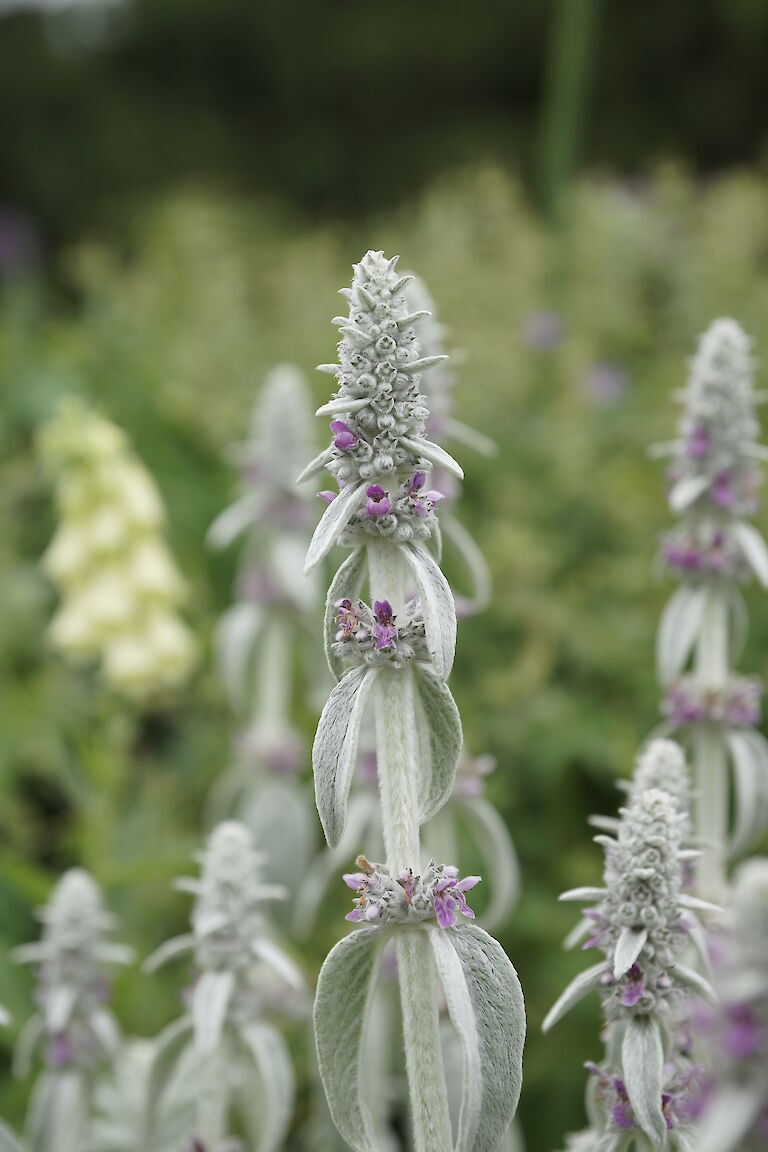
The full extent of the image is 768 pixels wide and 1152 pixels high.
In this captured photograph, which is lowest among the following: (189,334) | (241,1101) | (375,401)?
(241,1101)

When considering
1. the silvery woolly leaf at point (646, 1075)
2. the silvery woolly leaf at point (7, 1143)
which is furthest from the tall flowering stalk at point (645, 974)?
the silvery woolly leaf at point (7, 1143)

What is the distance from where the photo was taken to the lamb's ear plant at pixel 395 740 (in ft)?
4.42

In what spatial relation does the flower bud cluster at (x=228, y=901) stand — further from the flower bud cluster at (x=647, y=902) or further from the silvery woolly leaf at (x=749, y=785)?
the silvery woolly leaf at (x=749, y=785)

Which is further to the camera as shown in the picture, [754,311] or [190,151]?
[190,151]

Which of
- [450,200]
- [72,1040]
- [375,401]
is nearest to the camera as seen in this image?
[375,401]

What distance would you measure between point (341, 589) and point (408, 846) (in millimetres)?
278

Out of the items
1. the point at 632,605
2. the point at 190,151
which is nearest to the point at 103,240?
the point at 190,151

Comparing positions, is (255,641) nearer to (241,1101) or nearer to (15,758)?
(15,758)

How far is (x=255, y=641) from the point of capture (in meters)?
3.14

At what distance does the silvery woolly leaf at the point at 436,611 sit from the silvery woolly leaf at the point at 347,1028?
306 mm

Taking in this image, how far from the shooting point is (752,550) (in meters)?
2.00

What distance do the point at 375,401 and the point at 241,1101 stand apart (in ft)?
4.71

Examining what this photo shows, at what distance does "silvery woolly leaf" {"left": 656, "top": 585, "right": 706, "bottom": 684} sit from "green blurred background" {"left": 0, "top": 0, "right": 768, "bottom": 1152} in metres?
0.81

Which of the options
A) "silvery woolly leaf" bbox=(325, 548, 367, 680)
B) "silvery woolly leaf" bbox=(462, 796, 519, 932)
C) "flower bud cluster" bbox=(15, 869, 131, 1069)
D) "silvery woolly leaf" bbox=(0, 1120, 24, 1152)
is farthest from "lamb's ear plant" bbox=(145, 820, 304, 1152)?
"silvery woolly leaf" bbox=(325, 548, 367, 680)
